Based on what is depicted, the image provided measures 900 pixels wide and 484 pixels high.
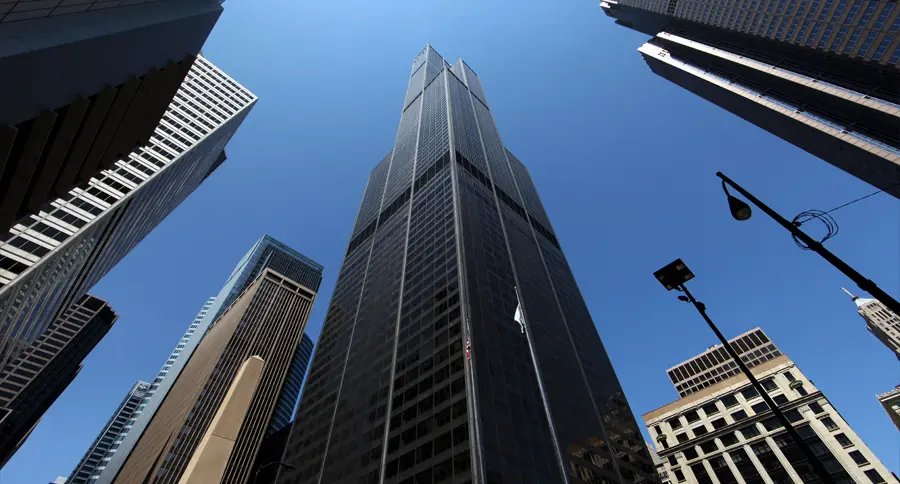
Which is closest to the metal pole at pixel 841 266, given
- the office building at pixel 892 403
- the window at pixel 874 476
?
the window at pixel 874 476

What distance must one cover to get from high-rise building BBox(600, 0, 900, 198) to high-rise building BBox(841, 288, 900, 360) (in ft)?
205

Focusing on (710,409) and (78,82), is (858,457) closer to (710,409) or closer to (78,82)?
(710,409)

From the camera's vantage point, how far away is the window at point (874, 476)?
5010cm

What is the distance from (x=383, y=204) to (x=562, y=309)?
185ft

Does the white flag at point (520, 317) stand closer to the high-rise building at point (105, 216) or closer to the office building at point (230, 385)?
the high-rise building at point (105, 216)

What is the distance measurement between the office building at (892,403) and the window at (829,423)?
226 ft

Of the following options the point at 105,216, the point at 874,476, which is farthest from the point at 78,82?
the point at 874,476

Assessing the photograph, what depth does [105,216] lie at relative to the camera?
6262cm

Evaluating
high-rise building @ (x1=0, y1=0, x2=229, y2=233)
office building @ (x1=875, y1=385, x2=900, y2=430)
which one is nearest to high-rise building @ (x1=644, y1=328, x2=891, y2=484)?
office building @ (x1=875, y1=385, x2=900, y2=430)

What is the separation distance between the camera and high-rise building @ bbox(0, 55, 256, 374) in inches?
2068

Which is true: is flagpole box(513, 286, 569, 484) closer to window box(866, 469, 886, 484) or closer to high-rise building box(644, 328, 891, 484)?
high-rise building box(644, 328, 891, 484)

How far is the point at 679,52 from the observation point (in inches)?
4973

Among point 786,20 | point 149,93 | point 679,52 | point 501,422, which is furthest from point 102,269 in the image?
point 679,52

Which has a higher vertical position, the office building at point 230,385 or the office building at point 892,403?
the office building at point 230,385
